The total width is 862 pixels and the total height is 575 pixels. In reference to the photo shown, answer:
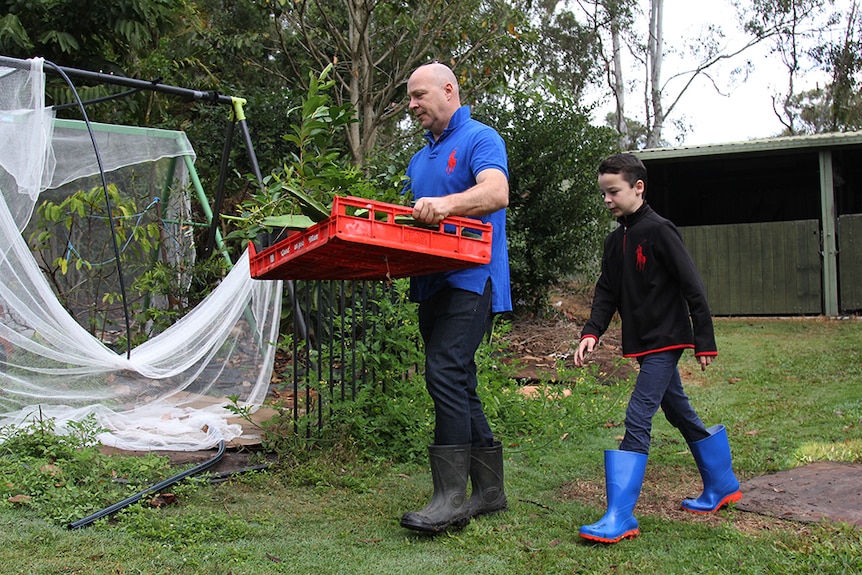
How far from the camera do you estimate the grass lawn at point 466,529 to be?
2.86 metres

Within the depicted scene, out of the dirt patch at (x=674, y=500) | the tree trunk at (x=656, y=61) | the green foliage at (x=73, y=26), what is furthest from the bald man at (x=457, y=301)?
the tree trunk at (x=656, y=61)

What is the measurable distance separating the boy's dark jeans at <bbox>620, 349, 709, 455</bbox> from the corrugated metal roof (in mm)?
9061

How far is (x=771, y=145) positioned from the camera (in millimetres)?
12258

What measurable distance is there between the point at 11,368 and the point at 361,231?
2734mm

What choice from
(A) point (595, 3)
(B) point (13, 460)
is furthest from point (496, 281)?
(A) point (595, 3)

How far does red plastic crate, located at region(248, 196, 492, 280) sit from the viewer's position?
2760 millimetres

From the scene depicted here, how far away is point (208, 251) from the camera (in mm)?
6363

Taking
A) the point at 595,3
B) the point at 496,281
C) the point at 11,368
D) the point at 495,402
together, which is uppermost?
the point at 595,3

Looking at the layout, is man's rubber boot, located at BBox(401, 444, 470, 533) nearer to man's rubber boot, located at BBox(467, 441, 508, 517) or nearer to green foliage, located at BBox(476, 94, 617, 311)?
man's rubber boot, located at BBox(467, 441, 508, 517)

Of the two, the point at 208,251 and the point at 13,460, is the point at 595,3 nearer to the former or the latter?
the point at 208,251

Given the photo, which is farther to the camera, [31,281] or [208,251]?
[208,251]

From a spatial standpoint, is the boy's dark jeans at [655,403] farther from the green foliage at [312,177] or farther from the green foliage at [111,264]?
the green foliage at [111,264]

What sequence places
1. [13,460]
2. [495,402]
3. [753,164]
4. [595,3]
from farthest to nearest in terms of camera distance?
[595,3], [753,164], [495,402], [13,460]

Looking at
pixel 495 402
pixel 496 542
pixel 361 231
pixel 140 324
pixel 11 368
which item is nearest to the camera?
pixel 361 231
